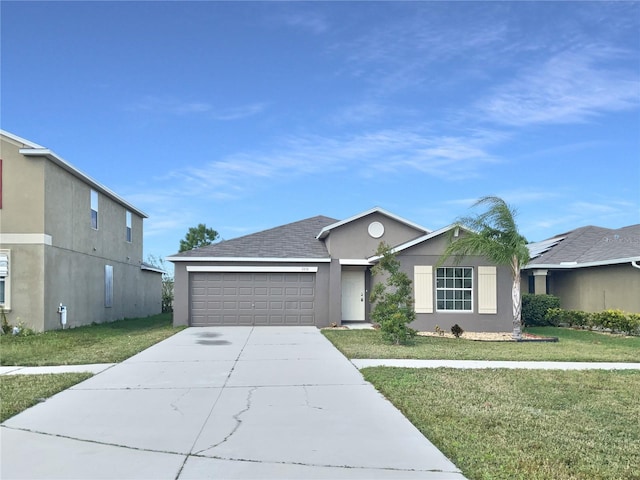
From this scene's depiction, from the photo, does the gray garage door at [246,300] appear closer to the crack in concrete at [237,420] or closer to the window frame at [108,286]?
the window frame at [108,286]

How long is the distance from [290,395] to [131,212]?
23233 millimetres

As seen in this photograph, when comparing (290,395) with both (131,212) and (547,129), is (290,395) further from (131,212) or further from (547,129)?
(131,212)

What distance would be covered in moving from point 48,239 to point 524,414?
16152 millimetres

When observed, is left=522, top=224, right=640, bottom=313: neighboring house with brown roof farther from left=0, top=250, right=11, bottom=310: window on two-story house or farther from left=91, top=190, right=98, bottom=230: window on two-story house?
left=0, top=250, right=11, bottom=310: window on two-story house

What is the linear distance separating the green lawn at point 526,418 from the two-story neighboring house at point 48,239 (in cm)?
1259

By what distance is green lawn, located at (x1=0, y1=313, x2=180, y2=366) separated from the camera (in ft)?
41.0

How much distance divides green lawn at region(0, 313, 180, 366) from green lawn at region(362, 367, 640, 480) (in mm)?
6304

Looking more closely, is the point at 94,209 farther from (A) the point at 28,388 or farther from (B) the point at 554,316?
(B) the point at 554,316

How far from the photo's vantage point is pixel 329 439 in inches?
247

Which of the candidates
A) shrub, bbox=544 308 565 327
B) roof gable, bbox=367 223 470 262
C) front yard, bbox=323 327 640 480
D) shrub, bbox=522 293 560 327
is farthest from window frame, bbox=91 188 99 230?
shrub, bbox=544 308 565 327

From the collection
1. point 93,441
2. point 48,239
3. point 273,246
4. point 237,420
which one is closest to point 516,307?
point 273,246

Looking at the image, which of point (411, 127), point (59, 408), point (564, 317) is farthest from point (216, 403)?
point (564, 317)

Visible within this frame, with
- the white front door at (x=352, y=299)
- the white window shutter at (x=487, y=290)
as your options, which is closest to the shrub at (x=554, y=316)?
the white window shutter at (x=487, y=290)

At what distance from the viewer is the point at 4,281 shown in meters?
18.4
